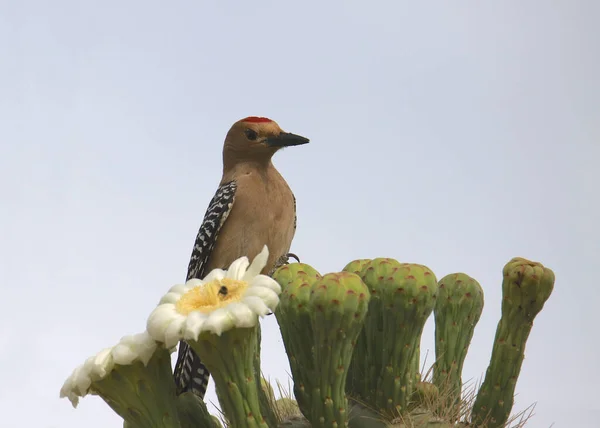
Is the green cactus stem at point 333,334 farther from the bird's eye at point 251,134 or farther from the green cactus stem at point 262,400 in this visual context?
the bird's eye at point 251,134

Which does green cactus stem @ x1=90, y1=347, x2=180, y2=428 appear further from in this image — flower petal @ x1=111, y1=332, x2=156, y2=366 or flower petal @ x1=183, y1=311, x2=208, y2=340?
flower petal @ x1=183, y1=311, x2=208, y2=340

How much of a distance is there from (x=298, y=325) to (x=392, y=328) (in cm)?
51

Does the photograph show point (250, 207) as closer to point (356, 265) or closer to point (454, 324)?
point (356, 265)

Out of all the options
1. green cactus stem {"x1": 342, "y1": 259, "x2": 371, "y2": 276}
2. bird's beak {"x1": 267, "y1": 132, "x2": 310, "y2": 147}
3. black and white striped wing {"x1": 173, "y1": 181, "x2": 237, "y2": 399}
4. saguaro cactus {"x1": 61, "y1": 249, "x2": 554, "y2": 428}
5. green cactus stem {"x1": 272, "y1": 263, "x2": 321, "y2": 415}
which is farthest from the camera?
black and white striped wing {"x1": 173, "y1": 181, "x2": 237, "y2": 399}

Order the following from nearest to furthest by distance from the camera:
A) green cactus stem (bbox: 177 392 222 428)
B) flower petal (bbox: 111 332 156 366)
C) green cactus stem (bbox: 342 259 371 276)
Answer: flower petal (bbox: 111 332 156 366) → green cactus stem (bbox: 177 392 222 428) → green cactus stem (bbox: 342 259 371 276)

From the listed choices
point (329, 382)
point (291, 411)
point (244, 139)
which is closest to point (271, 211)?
point (244, 139)

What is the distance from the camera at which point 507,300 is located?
4555 millimetres

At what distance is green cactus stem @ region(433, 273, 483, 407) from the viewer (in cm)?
484

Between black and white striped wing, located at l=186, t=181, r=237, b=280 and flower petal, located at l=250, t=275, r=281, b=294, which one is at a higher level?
black and white striped wing, located at l=186, t=181, r=237, b=280

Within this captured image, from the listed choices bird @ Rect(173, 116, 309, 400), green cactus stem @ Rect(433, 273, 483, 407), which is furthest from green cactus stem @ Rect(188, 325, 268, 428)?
bird @ Rect(173, 116, 309, 400)

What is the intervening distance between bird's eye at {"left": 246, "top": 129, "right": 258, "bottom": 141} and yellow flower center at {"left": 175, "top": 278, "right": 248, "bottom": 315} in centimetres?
341

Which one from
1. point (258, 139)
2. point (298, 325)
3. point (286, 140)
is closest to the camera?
point (298, 325)

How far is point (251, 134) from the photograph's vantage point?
281 inches

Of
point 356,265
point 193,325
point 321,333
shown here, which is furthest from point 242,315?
point 356,265
